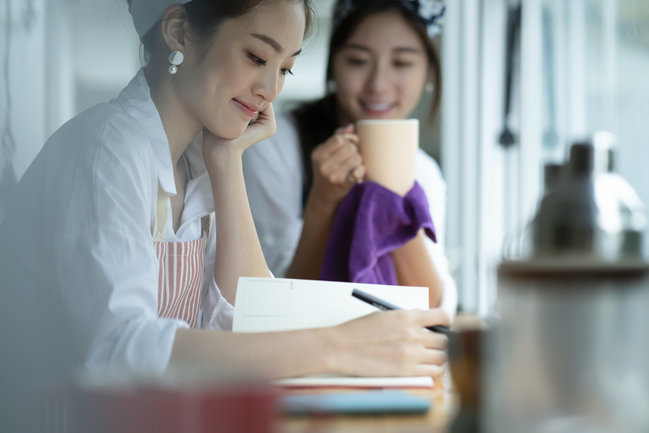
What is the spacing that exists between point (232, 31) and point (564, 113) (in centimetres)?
147

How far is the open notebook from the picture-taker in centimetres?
86

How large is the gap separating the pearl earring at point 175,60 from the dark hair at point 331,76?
635 millimetres

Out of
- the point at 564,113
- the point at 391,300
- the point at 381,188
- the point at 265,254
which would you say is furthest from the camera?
the point at 564,113

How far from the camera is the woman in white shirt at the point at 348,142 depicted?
1272 mm

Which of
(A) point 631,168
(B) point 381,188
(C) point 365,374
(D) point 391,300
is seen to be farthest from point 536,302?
(A) point 631,168

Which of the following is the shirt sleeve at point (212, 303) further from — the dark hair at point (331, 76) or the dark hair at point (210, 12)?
the dark hair at point (331, 76)

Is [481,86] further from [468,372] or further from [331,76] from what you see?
[468,372]

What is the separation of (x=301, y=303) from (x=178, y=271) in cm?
15

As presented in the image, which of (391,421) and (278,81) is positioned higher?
(278,81)

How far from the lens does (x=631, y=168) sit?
1528 mm

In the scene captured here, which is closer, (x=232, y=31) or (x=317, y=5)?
(x=232, y=31)

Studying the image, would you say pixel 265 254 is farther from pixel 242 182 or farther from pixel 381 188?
pixel 381 188

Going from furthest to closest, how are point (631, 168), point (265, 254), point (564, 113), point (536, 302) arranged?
point (564, 113) < point (631, 168) < point (265, 254) < point (536, 302)

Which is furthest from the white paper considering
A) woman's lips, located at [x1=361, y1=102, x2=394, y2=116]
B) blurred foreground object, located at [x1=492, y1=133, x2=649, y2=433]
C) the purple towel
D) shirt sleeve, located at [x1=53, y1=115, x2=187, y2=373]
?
woman's lips, located at [x1=361, y1=102, x2=394, y2=116]
